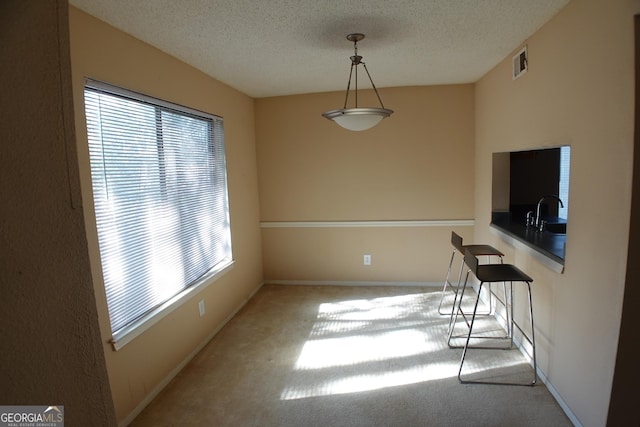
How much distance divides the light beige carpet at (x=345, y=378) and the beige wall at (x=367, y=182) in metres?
0.91

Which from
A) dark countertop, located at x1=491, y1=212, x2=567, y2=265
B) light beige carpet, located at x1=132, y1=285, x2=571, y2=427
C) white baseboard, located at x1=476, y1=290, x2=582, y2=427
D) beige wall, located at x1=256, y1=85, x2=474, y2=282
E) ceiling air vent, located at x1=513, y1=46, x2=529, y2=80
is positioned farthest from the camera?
beige wall, located at x1=256, y1=85, x2=474, y2=282

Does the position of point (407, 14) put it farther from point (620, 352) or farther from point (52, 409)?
point (52, 409)

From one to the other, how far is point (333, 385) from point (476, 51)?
279cm

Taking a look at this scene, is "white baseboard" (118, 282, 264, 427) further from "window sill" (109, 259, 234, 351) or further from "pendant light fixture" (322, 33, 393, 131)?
"pendant light fixture" (322, 33, 393, 131)

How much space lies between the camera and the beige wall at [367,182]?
425 cm

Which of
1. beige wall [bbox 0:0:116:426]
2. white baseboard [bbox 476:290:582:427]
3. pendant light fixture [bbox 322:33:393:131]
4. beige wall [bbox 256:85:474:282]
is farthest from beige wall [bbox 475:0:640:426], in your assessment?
beige wall [bbox 0:0:116:426]

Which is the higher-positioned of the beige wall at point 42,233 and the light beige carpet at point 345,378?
the beige wall at point 42,233

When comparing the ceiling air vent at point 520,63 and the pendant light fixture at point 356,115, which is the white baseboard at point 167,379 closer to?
the pendant light fixture at point 356,115

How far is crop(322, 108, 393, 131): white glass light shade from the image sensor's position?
2336mm

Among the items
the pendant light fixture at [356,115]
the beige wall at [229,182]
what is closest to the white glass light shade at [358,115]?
the pendant light fixture at [356,115]

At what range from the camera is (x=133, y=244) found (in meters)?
2.38

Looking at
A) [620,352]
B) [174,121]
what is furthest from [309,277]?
[620,352]

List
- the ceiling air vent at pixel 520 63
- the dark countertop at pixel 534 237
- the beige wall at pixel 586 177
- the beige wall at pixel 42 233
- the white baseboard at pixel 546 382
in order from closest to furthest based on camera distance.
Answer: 1. the beige wall at pixel 42 233
2. the beige wall at pixel 586 177
3. the white baseboard at pixel 546 382
4. the dark countertop at pixel 534 237
5. the ceiling air vent at pixel 520 63

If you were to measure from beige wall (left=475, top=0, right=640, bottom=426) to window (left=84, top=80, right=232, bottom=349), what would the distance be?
8.65 ft
